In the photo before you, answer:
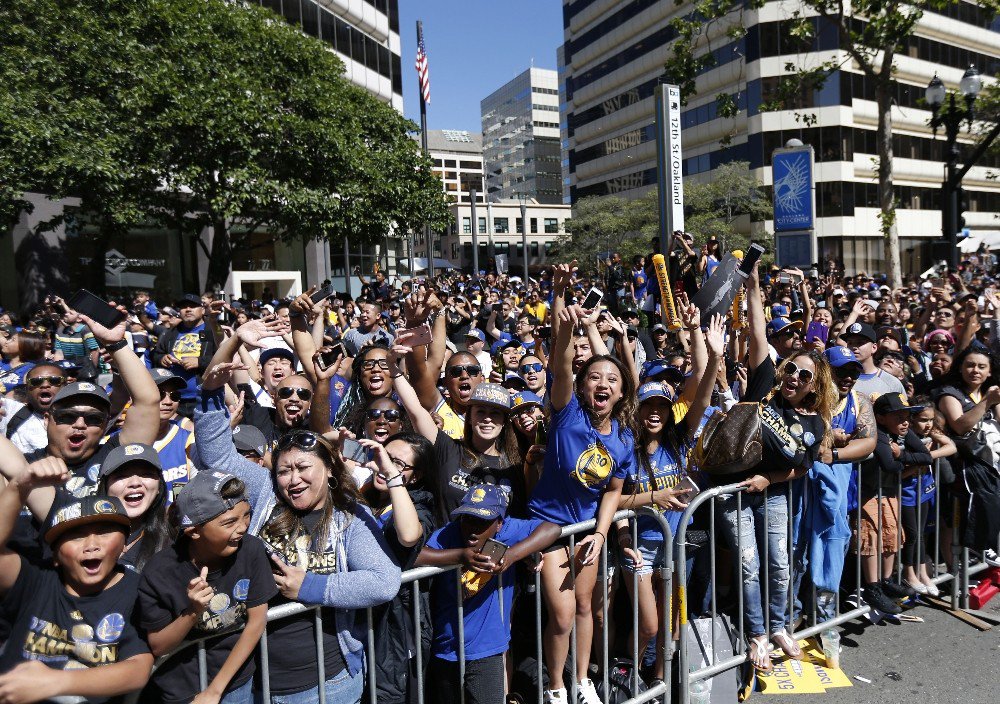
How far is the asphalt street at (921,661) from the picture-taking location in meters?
4.02

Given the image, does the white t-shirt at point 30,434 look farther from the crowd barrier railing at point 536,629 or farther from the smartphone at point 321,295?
the crowd barrier railing at point 536,629

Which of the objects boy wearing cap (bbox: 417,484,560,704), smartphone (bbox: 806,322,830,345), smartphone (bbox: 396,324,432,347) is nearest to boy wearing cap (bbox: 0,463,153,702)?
boy wearing cap (bbox: 417,484,560,704)

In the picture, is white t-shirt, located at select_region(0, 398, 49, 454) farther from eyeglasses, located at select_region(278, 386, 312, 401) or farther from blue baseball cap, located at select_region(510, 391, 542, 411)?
blue baseball cap, located at select_region(510, 391, 542, 411)

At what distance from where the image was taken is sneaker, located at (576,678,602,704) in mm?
3602

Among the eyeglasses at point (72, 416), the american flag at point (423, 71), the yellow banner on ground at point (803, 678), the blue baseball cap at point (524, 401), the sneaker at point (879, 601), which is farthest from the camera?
the american flag at point (423, 71)

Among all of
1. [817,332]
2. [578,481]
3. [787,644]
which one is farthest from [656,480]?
[817,332]

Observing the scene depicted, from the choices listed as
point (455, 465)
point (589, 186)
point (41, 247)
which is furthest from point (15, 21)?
point (589, 186)

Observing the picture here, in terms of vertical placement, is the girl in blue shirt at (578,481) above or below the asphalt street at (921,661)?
above

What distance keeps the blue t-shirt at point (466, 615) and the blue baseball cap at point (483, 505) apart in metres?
0.14

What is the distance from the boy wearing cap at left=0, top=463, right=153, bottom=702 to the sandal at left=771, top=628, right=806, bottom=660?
3.51 metres

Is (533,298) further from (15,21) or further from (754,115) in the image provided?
(754,115)

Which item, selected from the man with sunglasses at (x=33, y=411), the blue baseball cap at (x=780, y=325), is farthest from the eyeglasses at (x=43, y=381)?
the blue baseball cap at (x=780, y=325)

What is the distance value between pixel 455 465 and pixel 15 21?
18.4 m

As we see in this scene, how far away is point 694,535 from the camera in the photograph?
414 cm
